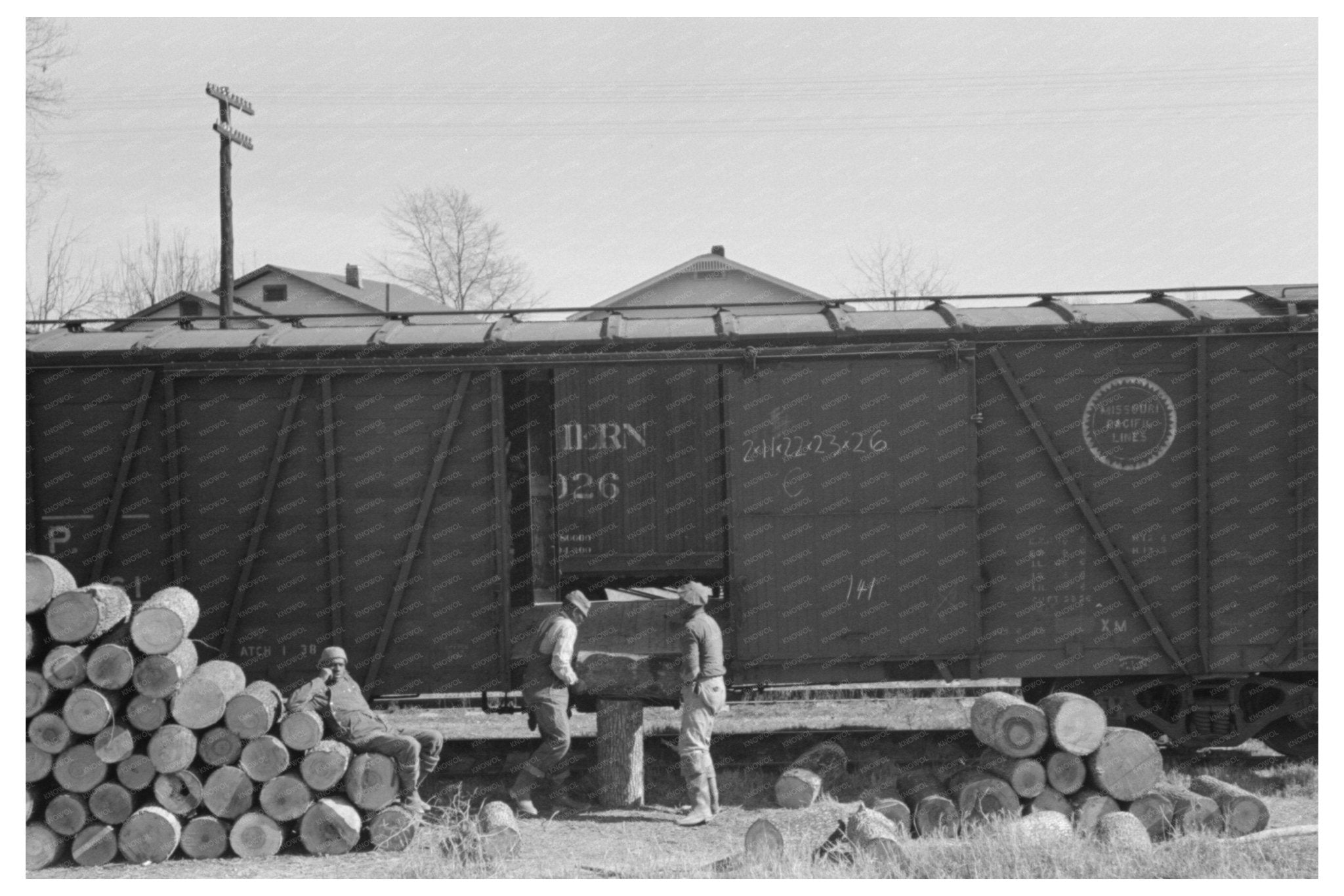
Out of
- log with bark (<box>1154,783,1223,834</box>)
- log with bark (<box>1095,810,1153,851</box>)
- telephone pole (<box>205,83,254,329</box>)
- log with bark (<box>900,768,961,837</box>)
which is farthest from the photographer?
telephone pole (<box>205,83,254,329</box>)

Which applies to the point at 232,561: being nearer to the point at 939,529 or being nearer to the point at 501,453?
the point at 501,453

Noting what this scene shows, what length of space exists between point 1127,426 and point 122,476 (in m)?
8.61

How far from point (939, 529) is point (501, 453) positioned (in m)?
3.80

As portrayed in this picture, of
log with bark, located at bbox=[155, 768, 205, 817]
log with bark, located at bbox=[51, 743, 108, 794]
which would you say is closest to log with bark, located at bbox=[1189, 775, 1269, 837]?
log with bark, located at bbox=[155, 768, 205, 817]

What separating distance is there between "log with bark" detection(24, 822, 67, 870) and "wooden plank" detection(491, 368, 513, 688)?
344cm

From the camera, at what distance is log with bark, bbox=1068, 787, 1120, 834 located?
805 cm

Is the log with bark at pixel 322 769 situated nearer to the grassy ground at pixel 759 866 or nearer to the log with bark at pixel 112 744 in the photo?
the grassy ground at pixel 759 866

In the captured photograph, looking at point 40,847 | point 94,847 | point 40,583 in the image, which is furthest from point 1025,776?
point 40,583

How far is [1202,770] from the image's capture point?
980 cm

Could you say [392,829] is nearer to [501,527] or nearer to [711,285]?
[501,527]

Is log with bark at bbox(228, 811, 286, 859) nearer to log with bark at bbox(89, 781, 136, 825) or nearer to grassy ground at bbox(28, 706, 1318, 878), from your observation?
grassy ground at bbox(28, 706, 1318, 878)

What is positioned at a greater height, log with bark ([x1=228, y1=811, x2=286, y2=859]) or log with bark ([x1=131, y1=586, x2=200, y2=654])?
log with bark ([x1=131, y1=586, x2=200, y2=654])

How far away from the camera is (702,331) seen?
32.0 feet

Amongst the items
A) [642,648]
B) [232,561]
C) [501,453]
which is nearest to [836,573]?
[642,648]
